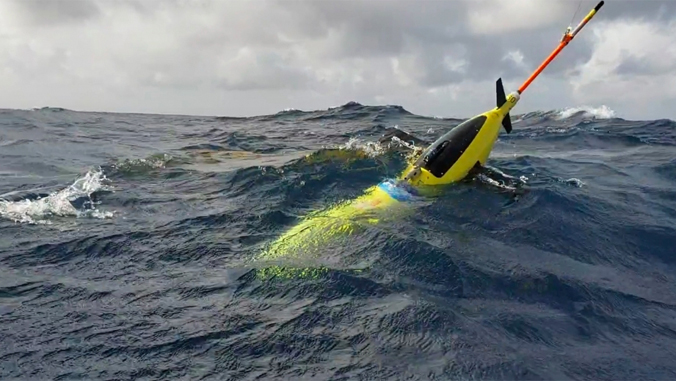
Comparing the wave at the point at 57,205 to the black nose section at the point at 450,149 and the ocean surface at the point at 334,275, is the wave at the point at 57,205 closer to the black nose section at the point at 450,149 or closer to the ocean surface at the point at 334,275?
the ocean surface at the point at 334,275

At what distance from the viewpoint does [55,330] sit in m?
7.32

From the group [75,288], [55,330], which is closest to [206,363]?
[55,330]

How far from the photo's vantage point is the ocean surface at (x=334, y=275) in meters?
6.66

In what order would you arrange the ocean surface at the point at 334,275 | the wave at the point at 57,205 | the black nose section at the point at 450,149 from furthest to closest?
1. the black nose section at the point at 450,149
2. the wave at the point at 57,205
3. the ocean surface at the point at 334,275

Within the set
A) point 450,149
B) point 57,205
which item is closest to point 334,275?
point 450,149

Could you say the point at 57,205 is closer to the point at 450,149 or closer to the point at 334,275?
the point at 334,275

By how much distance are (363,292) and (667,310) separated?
14.4 feet

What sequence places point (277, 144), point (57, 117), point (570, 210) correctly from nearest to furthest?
point (570, 210), point (277, 144), point (57, 117)

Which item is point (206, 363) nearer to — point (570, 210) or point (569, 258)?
point (569, 258)

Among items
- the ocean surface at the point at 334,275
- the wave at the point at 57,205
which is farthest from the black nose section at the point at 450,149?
the wave at the point at 57,205

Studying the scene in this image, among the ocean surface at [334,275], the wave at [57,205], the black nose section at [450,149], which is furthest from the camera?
the black nose section at [450,149]

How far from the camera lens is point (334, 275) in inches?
342

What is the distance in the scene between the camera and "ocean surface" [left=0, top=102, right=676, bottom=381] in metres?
6.66

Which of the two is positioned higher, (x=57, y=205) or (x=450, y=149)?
(x=450, y=149)
